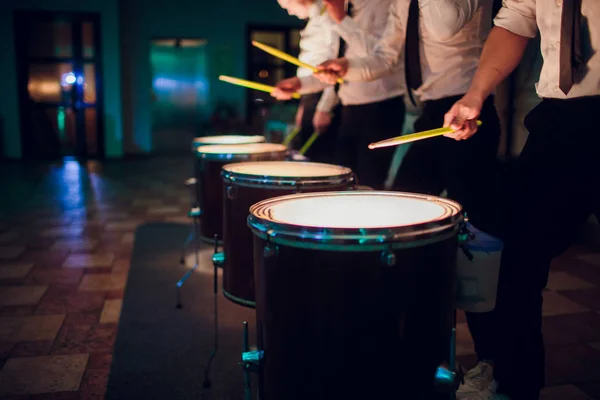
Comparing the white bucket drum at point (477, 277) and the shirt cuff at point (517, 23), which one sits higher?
the shirt cuff at point (517, 23)

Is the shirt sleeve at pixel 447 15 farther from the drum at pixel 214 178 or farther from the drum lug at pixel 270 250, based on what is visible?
the drum lug at pixel 270 250

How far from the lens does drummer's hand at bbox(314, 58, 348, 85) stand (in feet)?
8.56

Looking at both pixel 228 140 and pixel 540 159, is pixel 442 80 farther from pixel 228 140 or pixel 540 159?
pixel 228 140

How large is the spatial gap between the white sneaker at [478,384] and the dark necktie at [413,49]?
45.8 inches

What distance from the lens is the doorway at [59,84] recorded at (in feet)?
35.3

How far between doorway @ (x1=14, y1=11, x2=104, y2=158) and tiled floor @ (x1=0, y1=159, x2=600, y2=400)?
472 centimetres

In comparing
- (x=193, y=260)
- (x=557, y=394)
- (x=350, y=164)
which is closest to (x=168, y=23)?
(x=193, y=260)

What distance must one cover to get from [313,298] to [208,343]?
152 centimetres

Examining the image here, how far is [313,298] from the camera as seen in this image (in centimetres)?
128

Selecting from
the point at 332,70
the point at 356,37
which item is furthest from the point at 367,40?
the point at 332,70

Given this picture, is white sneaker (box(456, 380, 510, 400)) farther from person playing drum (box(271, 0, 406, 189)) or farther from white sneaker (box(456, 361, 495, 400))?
person playing drum (box(271, 0, 406, 189))

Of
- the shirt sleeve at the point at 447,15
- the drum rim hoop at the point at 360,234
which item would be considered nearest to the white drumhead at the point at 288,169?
the shirt sleeve at the point at 447,15

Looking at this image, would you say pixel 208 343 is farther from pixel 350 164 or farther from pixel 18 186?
pixel 18 186

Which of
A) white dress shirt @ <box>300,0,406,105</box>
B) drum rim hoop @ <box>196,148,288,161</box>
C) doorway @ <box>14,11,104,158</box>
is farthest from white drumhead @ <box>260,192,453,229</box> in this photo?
doorway @ <box>14,11,104,158</box>
